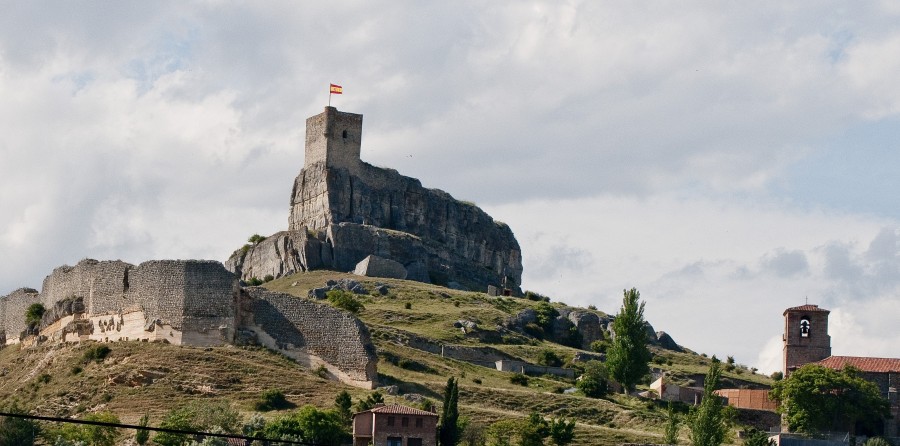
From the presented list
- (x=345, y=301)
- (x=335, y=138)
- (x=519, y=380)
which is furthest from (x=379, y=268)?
(x=519, y=380)

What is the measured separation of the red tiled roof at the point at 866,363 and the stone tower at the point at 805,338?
1.91 m

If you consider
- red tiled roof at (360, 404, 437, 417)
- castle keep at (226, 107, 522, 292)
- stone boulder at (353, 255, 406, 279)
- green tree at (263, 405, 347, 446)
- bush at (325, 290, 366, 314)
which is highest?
castle keep at (226, 107, 522, 292)

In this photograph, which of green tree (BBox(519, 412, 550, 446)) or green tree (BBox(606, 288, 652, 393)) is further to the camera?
green tree (BBox(606, 288, 652, 393))

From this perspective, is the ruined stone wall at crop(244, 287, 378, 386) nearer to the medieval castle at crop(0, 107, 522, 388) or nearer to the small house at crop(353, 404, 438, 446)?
the medieval castle at crop(0, 107, 522, 388)

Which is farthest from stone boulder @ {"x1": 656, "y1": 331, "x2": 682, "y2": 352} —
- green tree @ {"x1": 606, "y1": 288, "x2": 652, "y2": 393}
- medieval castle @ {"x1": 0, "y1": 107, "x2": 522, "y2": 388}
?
green tree @ {"x1": 606, "y1": 288, "x2": 652, "y2": 393}

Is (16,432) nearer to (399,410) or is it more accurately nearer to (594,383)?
(399,410)

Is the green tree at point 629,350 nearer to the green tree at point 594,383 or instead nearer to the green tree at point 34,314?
the green tree at point 594,383

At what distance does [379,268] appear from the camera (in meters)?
102

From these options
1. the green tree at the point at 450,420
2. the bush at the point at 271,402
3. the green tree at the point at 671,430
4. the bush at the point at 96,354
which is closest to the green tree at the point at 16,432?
the bush at the point at 96,354

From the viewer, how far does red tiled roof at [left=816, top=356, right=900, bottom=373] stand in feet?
240

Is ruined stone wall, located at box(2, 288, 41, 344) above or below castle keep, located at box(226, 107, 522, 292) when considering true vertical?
below

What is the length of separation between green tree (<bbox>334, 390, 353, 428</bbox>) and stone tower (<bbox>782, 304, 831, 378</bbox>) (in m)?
23.4

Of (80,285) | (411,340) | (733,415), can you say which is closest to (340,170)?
(411,340)

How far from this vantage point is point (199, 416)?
60031 mm
